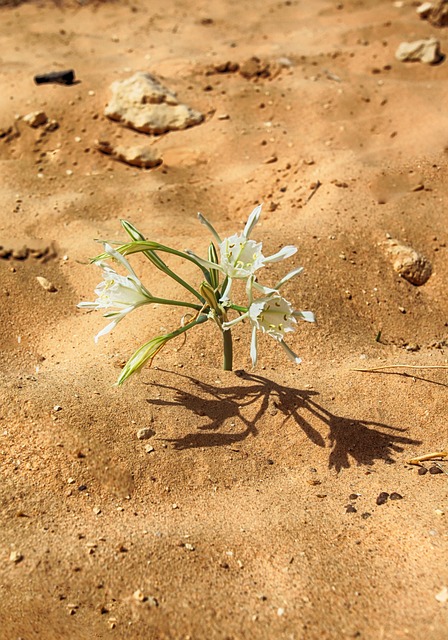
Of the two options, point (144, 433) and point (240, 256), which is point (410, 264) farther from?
point (144, 433)

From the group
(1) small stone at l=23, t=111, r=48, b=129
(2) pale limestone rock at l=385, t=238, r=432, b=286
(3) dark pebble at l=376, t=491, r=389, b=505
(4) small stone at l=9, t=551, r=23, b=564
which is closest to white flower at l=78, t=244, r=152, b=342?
(4) small stone at l=9, t=551, r=23, b=564

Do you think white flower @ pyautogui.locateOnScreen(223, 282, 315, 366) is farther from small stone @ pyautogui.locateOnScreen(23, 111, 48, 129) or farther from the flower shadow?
small stone @ pyautogui.locateOnScreen(23, 111, 48, 129)

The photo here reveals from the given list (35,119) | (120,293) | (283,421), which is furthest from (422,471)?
(35,119)

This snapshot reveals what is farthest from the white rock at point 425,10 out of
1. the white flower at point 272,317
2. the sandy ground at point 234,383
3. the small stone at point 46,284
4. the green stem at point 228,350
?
the white flower at point 272,317

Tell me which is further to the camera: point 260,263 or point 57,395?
point 57,395

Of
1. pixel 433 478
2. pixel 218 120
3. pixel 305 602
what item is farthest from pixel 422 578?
pixel 218 120

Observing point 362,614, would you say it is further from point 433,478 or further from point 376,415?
point 376,415
